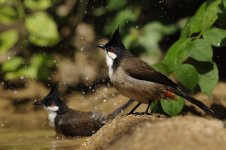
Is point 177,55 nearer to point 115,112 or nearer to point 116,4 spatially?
point 115,112

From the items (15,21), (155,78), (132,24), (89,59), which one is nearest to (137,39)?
(132,24)

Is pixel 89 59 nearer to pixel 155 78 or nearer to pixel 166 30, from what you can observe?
pixel 166 30

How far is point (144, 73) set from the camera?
5855 millimetres

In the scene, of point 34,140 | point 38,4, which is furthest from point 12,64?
point 34,140

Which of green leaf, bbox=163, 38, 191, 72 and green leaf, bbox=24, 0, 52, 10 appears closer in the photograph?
green leaf, bbox=163, 38, 191, 72

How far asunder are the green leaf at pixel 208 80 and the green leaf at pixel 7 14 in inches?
128

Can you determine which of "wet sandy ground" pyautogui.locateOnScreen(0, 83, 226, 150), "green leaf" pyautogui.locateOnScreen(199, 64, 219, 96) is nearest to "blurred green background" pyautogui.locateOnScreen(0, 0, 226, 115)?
"wet sandy ground" pyautogui.locateOnScreen(0, 83, 226, 150)

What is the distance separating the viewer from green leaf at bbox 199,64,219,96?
6738mm

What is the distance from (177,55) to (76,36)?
11.2 ft

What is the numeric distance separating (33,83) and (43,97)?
0.40m

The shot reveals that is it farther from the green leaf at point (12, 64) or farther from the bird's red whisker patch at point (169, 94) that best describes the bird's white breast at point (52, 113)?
the bird's red whisker patch at point (169, 94)

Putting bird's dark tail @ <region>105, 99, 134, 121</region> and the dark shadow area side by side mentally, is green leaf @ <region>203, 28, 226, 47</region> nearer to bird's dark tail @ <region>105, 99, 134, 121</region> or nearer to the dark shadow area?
the dark shadow area

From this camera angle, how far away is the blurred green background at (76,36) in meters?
8.88

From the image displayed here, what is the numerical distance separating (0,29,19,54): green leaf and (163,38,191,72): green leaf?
3.09m
